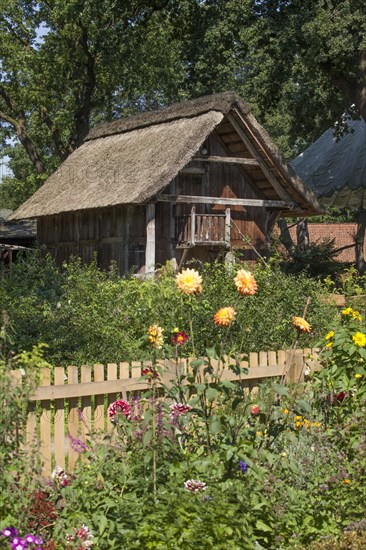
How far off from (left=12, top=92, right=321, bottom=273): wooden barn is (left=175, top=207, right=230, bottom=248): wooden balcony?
23 millimetres

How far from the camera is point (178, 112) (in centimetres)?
2294

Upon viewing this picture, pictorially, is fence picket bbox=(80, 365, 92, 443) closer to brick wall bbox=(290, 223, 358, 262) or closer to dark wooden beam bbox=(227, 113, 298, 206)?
dark wooden beam bbox=(227, 113, 298, 206)

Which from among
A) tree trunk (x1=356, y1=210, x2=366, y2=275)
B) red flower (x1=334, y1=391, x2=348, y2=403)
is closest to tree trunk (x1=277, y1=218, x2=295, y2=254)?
tree trunk (x1=356, y1=210, x2=366, y2=275)

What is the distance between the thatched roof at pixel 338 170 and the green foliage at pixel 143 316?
1390 centimetres

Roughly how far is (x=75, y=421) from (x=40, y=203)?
18.7 meters

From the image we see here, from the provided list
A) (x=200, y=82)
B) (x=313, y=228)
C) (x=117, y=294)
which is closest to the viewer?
(x=117, y=294)

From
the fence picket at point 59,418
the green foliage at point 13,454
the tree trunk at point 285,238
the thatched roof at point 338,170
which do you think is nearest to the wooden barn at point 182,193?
the thatched roof at point 338,170

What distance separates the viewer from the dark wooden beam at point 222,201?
20875 millimetres

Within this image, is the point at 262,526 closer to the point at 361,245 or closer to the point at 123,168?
the point at 123,168

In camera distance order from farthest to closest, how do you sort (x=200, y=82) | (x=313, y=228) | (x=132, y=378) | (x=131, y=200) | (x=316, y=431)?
(x=313, y=228) < (x=200, y=82) < (x=131, y=200) < (x=132, y=378) < (x=316, y=431)

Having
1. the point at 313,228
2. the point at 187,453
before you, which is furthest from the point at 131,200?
the point at 313,228

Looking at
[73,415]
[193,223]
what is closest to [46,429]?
[73,415]

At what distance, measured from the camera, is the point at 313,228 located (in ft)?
159

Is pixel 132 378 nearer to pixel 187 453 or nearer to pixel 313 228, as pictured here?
pixel 187 453
